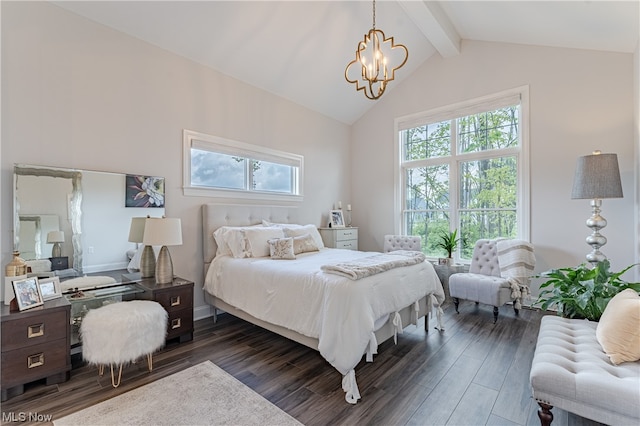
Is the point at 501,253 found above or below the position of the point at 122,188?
below

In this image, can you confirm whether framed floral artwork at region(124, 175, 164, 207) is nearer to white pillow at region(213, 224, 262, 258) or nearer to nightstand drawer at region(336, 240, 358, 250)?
white pillow at region(213, 224, 262, 258)

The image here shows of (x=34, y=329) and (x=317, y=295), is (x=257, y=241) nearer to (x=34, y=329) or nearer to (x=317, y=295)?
(x=317, y=295)

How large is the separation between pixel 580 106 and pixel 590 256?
1.87 m

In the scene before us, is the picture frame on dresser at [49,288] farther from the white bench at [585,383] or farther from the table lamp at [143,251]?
the white bench at [585,383]

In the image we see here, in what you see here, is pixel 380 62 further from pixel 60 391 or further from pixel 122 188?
pixel 60 391

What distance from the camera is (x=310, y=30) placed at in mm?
3717

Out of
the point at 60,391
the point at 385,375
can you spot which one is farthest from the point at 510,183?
the point at 60,391

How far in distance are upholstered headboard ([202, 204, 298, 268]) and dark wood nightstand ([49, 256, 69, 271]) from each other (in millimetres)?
1284

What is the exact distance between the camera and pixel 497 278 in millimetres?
3658

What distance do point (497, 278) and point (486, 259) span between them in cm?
39

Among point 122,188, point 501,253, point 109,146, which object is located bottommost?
point 501,253

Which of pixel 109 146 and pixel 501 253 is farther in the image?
pixel 501 253

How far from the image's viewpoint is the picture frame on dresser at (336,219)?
208 inches

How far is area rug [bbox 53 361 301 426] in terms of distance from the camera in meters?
1.77
